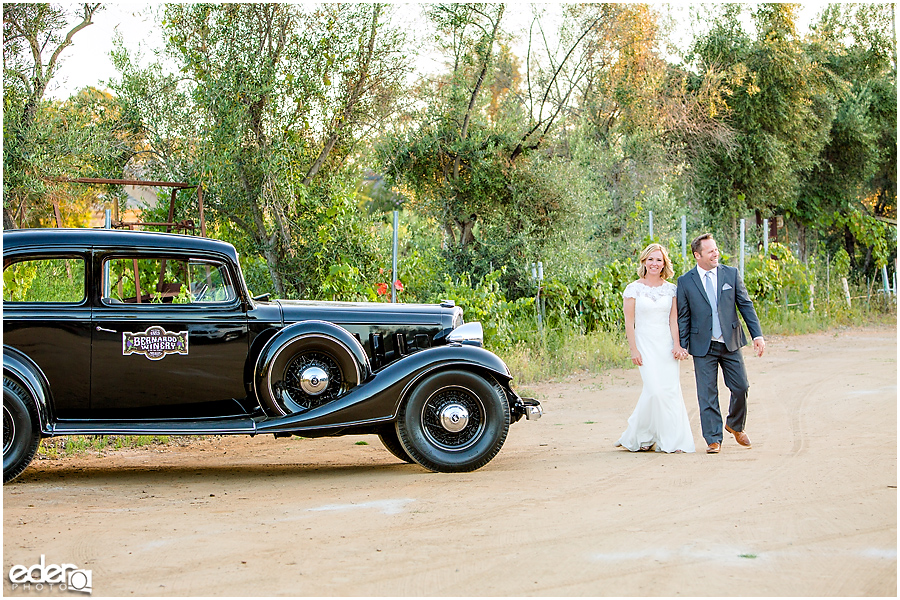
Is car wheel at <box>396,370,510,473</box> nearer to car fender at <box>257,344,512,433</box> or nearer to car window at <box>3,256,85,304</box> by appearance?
car fender at <box>257,344,512,433</box>

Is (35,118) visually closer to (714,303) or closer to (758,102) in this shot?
(714,303)

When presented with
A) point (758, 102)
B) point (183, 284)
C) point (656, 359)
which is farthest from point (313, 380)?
point (758, 102)

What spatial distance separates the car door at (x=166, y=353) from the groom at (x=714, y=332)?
3793 millimetres

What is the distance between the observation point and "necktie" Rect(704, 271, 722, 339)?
8.10 metres

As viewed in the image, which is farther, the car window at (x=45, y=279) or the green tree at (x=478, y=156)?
the green tree at (x=478, y=156)

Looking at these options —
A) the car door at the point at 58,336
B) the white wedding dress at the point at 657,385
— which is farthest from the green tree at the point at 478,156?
the car door at the point at 58,336

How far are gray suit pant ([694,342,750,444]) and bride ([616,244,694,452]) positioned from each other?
18 cm

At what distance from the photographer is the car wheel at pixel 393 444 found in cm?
776

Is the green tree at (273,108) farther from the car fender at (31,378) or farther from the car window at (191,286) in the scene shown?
the car fender at (31,378)

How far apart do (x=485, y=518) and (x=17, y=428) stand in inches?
134

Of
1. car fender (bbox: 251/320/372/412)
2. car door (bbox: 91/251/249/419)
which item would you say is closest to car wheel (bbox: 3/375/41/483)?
car door (bbox: 91/251/249/419)

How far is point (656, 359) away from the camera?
27.0 feet

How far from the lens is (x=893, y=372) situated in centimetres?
1338

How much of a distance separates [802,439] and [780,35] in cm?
1717
